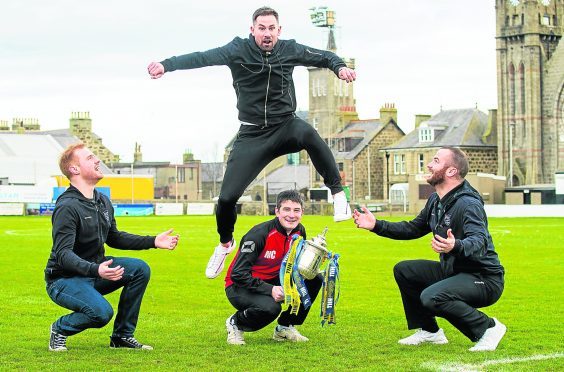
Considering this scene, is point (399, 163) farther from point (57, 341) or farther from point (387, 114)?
point (57, 341)

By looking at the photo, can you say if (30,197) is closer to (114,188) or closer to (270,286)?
(114,188)

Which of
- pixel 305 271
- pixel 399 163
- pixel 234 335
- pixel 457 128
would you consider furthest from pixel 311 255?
pixel 399 163

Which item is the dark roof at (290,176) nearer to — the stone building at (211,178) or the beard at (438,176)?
the stone building at (211,178)

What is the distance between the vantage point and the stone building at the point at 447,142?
103 meters

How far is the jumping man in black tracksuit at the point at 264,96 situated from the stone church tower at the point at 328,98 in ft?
389

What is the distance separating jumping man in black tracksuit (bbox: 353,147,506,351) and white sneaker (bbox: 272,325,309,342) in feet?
3.78

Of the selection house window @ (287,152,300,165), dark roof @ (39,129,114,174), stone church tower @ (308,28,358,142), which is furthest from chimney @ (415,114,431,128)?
dark roof @ (39,129,114,174)

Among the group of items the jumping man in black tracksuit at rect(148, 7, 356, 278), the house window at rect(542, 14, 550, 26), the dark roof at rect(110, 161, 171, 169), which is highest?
the house window at rect(542, 14, 550, 26)

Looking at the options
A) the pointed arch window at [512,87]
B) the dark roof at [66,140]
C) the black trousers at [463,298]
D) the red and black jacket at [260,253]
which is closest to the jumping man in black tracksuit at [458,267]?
the black trousers at [463,298]

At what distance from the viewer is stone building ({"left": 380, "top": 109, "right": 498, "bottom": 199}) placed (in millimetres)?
103062

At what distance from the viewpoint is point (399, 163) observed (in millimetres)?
110750

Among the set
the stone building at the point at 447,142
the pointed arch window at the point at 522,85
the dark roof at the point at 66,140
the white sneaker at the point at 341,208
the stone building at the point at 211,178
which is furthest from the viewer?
the stone building at the point at 211,178

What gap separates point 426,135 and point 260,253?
95266mm

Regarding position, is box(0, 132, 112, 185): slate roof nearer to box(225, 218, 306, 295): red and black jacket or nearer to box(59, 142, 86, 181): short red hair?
box(225, 218, 306, 295): red and black jacket
